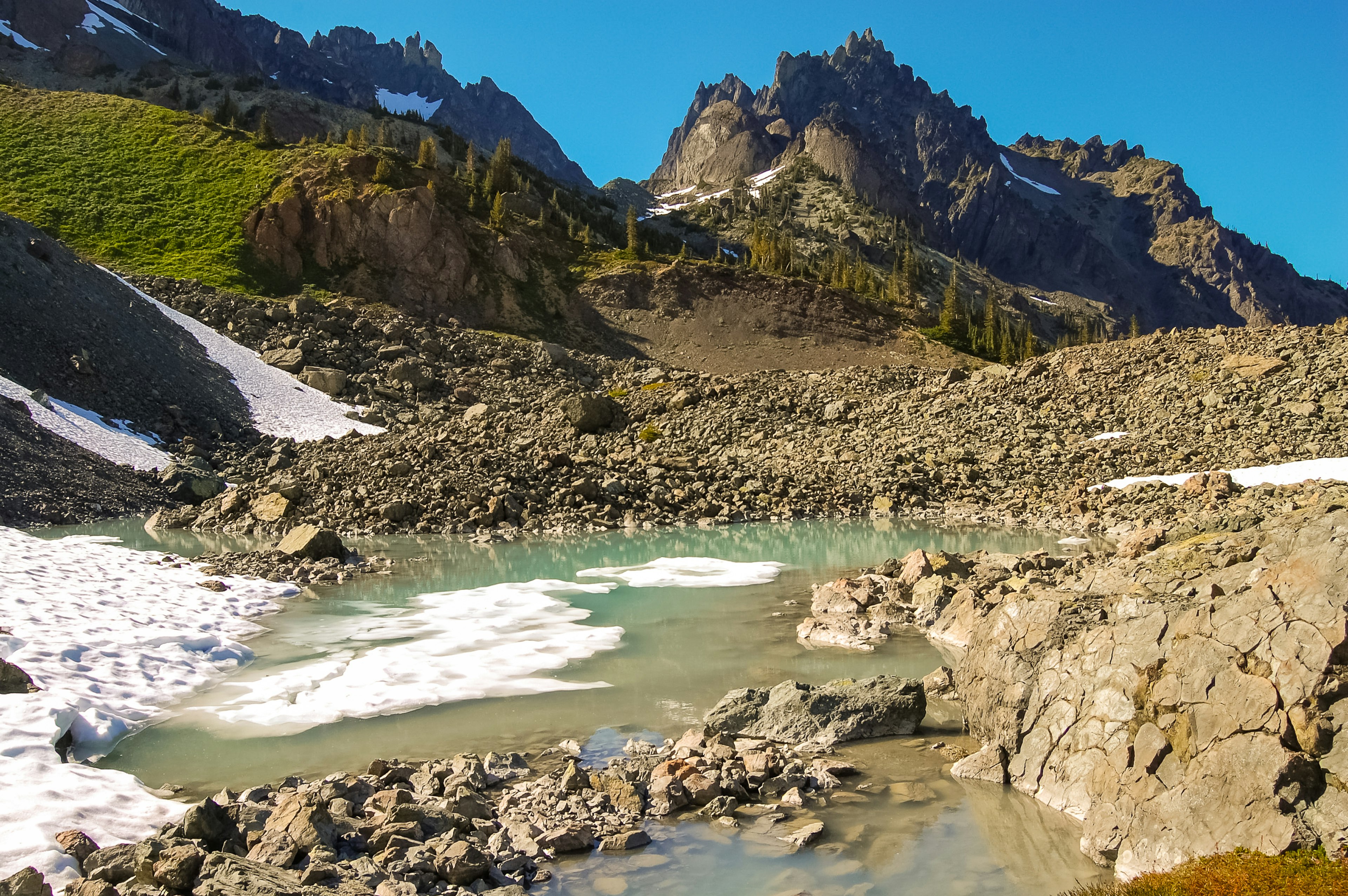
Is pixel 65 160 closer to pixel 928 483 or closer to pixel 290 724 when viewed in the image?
pixel 928 483

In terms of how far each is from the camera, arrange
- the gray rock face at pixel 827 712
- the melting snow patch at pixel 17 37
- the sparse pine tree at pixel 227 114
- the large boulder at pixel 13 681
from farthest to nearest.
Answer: the melting snow patch at pixel 17 37 → the sparse pine tree at pixel 227 114 → the gray rock face at pixel 827 712 → the large boulder at pixel 13 681

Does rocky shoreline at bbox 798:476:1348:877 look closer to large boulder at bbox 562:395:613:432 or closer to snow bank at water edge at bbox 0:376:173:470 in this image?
large boulder at bbox 562:395:613:432

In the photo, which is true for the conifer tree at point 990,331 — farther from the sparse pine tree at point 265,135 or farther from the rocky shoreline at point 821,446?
the sparse pine tree at point 265,135

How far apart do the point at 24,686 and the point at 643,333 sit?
205 feet

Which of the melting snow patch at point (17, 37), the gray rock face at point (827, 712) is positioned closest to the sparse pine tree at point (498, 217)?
the gray rock face at point (827, 712)

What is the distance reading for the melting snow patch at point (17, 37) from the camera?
125812 millimetres

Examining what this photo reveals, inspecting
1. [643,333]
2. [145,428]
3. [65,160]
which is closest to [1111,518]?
[145,428]

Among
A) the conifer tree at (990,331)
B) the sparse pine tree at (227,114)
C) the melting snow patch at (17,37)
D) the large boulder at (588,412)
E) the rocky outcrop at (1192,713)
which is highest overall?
the melting snow patch at (17,37)

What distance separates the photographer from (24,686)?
32.2ft

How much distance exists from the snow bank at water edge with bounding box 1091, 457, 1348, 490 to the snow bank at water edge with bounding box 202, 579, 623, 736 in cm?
2036

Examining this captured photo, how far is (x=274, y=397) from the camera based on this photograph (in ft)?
145

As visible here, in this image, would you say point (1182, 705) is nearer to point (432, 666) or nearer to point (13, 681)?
point (432, 666)

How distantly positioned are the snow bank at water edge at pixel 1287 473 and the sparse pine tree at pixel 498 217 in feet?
192

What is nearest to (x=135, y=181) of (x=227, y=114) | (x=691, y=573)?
(x=227, y=114)
